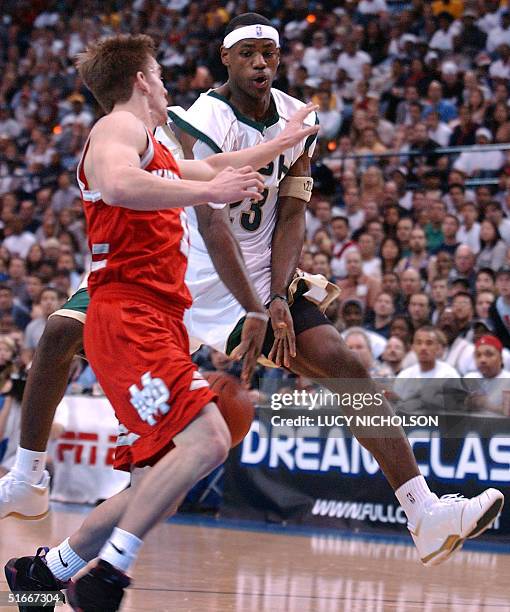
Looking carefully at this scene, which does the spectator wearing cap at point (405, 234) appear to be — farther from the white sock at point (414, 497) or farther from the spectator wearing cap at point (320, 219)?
the white sock at point (414, 497)

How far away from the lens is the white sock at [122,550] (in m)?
3.92

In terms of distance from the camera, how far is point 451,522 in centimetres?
489

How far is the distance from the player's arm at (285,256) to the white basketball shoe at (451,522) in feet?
3.04

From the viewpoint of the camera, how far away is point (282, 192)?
552cm

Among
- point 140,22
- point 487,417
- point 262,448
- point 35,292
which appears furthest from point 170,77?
point 487,417

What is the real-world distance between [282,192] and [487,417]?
12.1ft

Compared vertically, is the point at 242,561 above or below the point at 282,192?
below

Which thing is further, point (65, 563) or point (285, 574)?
point (285, 574)

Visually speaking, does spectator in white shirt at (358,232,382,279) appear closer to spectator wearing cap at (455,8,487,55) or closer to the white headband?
spectator wearing cap at (455,8,487,55)

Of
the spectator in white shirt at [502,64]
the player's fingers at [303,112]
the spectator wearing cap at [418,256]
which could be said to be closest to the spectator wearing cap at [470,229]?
the spectator wearing cap at [418,256]

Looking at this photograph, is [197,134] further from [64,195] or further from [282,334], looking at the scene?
[64,195]

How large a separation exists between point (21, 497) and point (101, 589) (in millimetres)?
1378

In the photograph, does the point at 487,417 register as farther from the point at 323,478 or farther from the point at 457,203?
the point at 457,203

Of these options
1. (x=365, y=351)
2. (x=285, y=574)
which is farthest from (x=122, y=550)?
(x=365, y=351)
